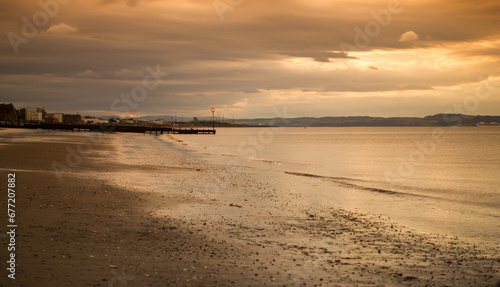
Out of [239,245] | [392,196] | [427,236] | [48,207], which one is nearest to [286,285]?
[239,245]

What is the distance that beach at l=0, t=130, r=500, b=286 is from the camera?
753cm

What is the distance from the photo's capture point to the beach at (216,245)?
24.7ft

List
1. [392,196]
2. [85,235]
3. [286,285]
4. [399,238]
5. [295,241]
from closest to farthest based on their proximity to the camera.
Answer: [286,285] → [85,235] → [295,241] → [399,238] → [392,196]

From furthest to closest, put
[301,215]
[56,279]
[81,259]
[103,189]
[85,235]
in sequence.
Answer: [103,189] → [301,215] → [85,235] → [81,259] → [56,279]

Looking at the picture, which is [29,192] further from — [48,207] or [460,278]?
[460,278]

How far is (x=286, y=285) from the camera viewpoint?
7320 mm

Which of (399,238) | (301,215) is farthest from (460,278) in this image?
(301,215)

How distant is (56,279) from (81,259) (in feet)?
3.53

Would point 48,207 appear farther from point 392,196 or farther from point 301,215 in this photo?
point 392,196

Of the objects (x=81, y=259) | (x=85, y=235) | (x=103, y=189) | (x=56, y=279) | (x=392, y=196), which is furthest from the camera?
(x=392, y=196)

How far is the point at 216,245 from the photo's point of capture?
9570 mm

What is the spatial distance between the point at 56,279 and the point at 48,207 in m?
5.99

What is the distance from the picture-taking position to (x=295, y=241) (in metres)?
10.4

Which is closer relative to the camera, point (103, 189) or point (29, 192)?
point (29, 192)
